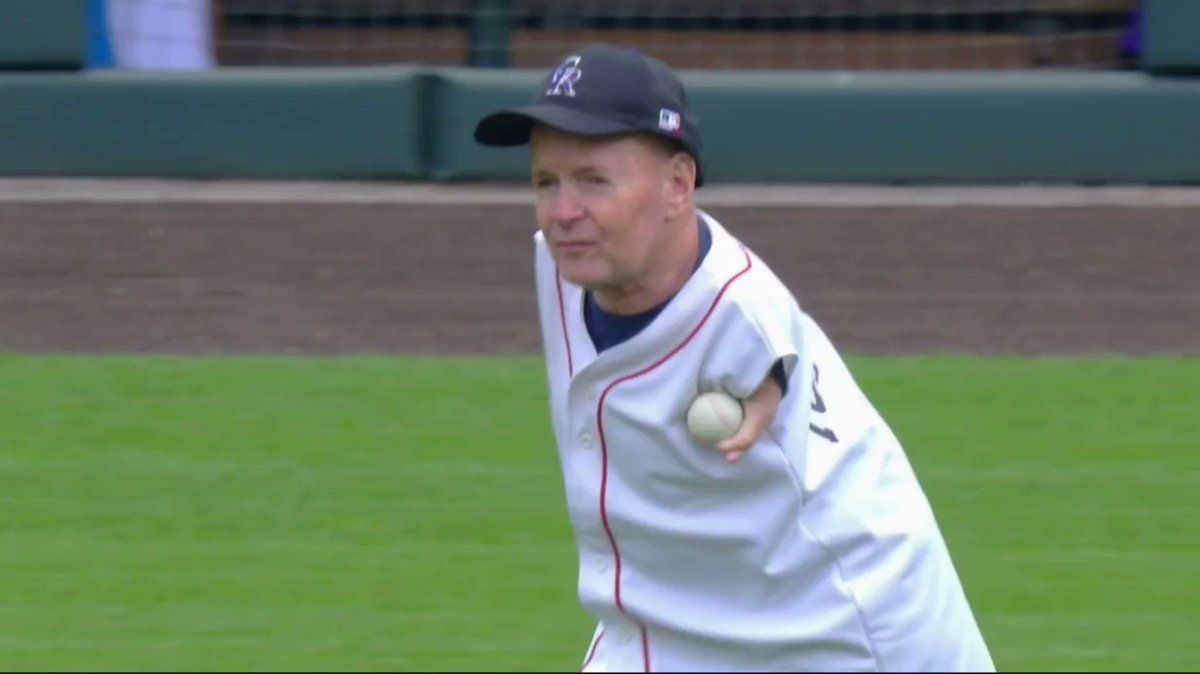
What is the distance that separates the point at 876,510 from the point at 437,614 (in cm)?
215

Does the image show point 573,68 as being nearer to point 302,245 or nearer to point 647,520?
point 647,520

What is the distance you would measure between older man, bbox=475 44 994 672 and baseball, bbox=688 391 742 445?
0.05 ft

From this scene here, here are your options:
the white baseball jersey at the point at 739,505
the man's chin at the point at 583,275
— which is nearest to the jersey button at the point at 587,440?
the white baseball jersey at the point at 739,505

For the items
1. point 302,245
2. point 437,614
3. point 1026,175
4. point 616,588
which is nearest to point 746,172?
point 1026,175

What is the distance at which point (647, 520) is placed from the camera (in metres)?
2.59

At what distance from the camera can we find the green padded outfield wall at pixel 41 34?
11.0m

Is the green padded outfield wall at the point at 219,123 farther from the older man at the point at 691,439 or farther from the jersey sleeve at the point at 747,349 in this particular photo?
the jersey sleeve at the point at 747,349

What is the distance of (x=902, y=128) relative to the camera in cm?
1106

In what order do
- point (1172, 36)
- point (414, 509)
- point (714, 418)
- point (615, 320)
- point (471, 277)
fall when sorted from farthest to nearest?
point (1172, 36), point (471, 277), point (414, 509), point (615, 320), point (714, 418)

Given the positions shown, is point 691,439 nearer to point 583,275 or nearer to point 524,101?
point 583,275

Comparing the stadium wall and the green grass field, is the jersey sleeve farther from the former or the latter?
the stadium wall

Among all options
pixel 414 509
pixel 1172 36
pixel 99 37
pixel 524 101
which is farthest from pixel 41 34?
pixel 414 509

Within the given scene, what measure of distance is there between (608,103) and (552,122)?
0.07 meters

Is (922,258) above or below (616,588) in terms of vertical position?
below
